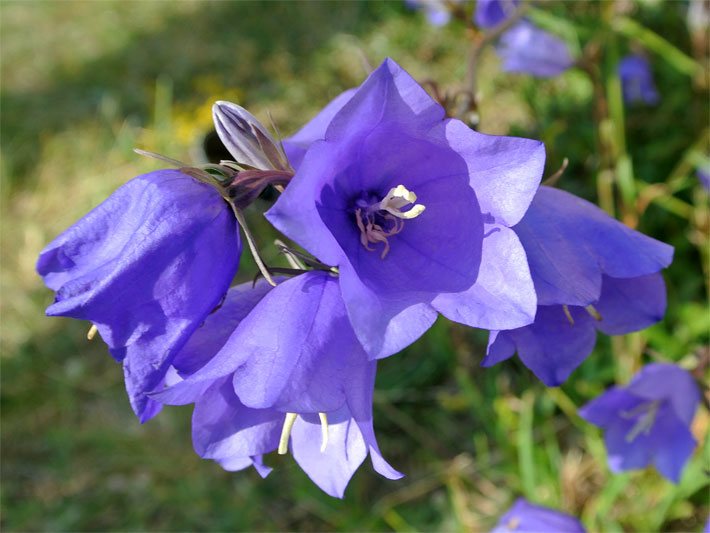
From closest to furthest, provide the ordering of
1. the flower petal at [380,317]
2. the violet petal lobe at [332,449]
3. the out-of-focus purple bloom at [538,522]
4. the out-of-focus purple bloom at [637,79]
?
the flower petal at [380,317]
the violet petal lobe at [332,449]
the out-of-focus purple bloom at [538,522]
the out-of-focus purple bloom at [637,79]

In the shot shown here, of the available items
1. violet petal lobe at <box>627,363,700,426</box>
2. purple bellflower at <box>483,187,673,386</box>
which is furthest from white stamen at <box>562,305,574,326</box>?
violet petal lobe at <box>627,363,700,426</box>

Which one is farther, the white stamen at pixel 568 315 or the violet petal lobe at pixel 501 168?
the white stamen at pixel 568 315

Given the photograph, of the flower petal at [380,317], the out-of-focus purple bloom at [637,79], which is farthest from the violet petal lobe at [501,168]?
the out-of-focus purple bloom at [637,79]

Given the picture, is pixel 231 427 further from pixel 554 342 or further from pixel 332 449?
pixel 554 342

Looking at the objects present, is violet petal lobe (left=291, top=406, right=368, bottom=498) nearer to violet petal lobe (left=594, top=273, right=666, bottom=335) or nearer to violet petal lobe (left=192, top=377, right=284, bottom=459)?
violet petal lobe (left=192, top=377, right=284, bottom=459)

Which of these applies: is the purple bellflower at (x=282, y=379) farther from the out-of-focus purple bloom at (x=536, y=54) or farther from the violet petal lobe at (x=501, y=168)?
the out-of-focus purple bloom at (x=536, y=54)

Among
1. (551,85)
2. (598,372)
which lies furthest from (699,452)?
(551,85)

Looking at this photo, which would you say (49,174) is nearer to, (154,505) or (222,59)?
(222,59)
